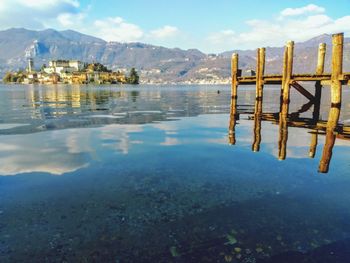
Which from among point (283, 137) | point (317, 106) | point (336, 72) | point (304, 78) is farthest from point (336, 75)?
point (283, 137)

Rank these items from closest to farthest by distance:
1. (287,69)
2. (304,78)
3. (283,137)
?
1. (283,137)
2. (304,78)
3. (287,69)


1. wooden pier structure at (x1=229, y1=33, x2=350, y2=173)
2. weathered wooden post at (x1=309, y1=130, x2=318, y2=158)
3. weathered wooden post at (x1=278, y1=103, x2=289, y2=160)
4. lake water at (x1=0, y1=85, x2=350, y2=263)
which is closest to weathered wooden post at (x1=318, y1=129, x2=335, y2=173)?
wooden pier structure at (x1=229, y1=33, x2=350, y2=173)

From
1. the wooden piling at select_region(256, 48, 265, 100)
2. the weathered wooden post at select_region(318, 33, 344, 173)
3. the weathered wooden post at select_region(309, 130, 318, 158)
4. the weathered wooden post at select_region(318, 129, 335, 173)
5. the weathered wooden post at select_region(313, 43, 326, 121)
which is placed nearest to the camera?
the weathered wooden post at select_region(318, 129, 335, 173)

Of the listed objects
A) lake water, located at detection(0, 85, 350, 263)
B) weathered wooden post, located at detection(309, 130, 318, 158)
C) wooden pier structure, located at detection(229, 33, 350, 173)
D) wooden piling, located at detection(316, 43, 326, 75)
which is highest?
wooden piling, located at detection(316, 43, 326, 75)

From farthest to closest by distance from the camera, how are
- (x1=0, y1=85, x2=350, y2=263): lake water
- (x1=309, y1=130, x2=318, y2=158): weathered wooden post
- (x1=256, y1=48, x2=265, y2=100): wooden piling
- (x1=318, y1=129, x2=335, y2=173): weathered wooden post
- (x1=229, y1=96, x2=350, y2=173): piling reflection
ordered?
1. (x1=256, y1=48, x2=265, y2=100): wooden piling
2. (x1=309, y1=130, x2=318, y2=158): weathered wooden post
3. (x1=229, y1=96, x2=350, y2=173): piling reflection
4. (x1=318, y1=129, x2=335, y2=173): weathered wooden post
5. (x1=0, y1=85, x2=350, y2=263): lake water

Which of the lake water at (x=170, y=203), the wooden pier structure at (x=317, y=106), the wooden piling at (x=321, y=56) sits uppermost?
the wooden piling at (x=321, y=56)

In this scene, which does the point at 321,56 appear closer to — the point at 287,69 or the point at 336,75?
the point at 287,69

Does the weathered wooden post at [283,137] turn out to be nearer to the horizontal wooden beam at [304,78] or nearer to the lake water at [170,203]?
the lake water at [170,203]

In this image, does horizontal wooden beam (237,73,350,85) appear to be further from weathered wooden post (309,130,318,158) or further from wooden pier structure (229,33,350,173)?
weathered wooden post (309,130,318,158)

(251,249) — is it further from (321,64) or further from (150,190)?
(321,64)

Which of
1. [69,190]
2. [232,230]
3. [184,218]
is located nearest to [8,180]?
[69,190]

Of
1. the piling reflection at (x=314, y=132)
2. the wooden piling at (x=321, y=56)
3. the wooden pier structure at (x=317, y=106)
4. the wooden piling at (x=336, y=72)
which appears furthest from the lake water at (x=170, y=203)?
the wooden piling at (x=321, y=56)

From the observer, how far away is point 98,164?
12.0 m

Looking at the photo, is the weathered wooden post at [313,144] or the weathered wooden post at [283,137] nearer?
the weathered wooden post at [283,137]
